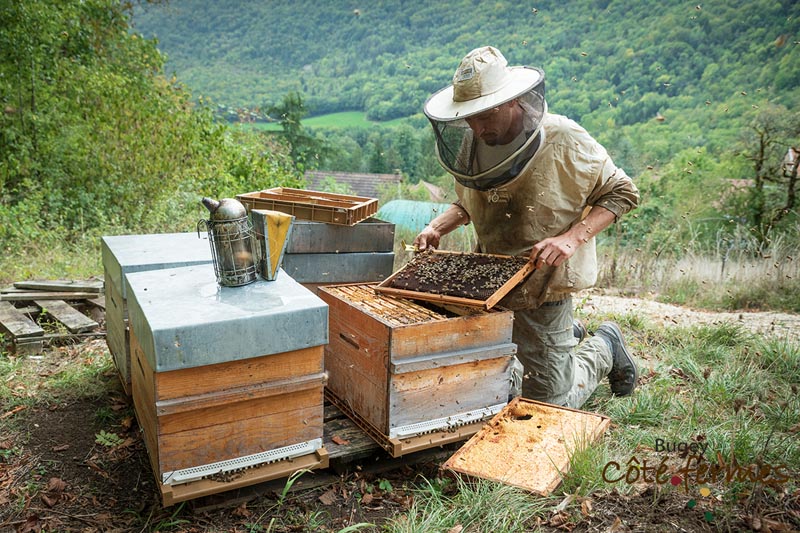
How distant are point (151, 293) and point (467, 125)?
1892mm

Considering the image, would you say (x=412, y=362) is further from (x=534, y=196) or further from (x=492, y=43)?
(x=492, y=43)

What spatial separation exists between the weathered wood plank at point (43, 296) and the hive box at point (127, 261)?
6.29ft

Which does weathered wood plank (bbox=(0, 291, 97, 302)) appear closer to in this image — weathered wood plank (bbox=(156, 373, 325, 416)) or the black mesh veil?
weathered wood plank (bbox=(156, 373, 325, 416))

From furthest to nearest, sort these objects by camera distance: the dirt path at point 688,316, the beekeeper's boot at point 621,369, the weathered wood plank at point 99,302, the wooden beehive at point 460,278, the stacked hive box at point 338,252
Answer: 1. the dirt path at point 688,316
2. the weathered wood plank at point 99,302
3. the beekeeper's boot at point 621,369
4. the stacked hive box at point 338,252
5. the wooden beehive at point 460,278

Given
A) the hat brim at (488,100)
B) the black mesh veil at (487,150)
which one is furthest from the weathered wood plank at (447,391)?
the hat brim at (488,100)

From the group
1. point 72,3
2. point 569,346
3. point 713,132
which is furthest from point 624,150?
point 569,346

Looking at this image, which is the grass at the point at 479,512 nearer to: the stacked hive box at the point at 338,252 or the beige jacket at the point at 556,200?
the beige jacket at the point at 556,200

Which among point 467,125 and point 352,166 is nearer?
point 467,125

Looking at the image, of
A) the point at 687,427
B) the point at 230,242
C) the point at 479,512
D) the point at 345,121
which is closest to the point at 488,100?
the point at 230,242

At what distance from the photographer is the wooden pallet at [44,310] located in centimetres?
463

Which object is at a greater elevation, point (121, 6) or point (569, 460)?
point (121, 6)

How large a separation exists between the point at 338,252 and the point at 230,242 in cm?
125

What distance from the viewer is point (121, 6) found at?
13.6m

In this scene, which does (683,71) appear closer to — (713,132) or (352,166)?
(713,132)
